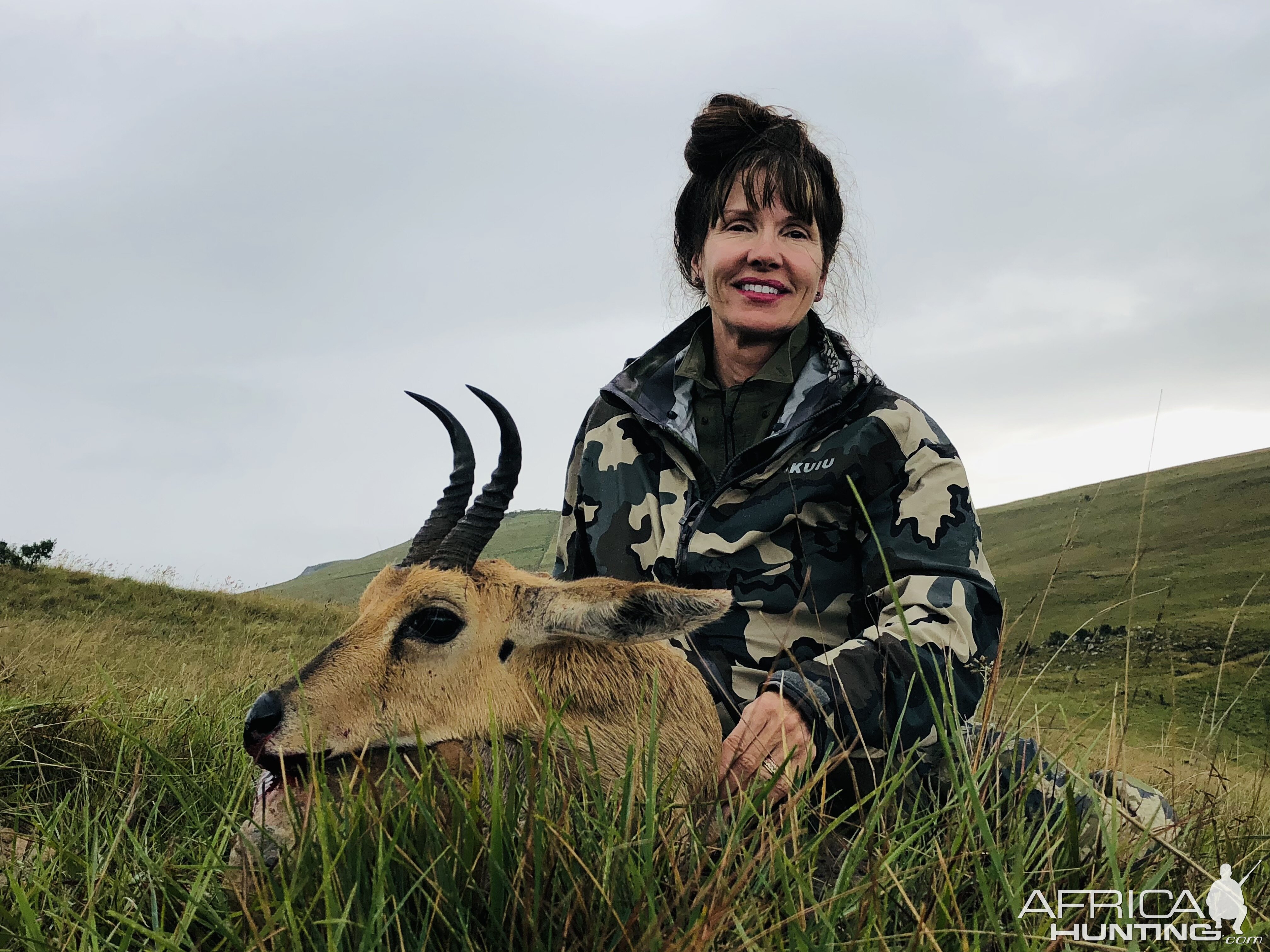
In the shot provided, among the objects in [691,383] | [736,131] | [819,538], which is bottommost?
[819,538]

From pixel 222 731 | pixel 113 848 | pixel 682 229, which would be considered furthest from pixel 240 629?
pixel 113 848

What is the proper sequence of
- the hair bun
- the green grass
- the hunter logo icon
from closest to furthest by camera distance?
the green grass, the hunter logo icon, the hair bun

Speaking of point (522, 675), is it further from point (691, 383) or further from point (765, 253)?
point (765, 253)

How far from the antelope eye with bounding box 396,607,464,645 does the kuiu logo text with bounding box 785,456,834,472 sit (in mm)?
1825

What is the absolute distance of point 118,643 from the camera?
36.6 feet

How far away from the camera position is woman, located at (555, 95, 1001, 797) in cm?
319

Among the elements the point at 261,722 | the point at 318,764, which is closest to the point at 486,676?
the point at 318,764

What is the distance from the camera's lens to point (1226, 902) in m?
2.44

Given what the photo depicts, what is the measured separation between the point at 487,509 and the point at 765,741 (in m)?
1.33

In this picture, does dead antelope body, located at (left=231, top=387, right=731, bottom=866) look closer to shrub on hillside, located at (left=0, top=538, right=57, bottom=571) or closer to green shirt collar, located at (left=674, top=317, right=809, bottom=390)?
green shirt collar, located at (left=674, top=317, right=809, bottom=390)

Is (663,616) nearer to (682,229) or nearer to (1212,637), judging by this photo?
(682,229)

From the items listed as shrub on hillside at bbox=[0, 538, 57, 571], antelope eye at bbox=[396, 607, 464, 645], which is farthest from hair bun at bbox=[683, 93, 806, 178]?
shrub on hillside at bbox=[0, 538, 57, 571]

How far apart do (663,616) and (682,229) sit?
10.8 ft

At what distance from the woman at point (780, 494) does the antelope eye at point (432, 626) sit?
1017mm
